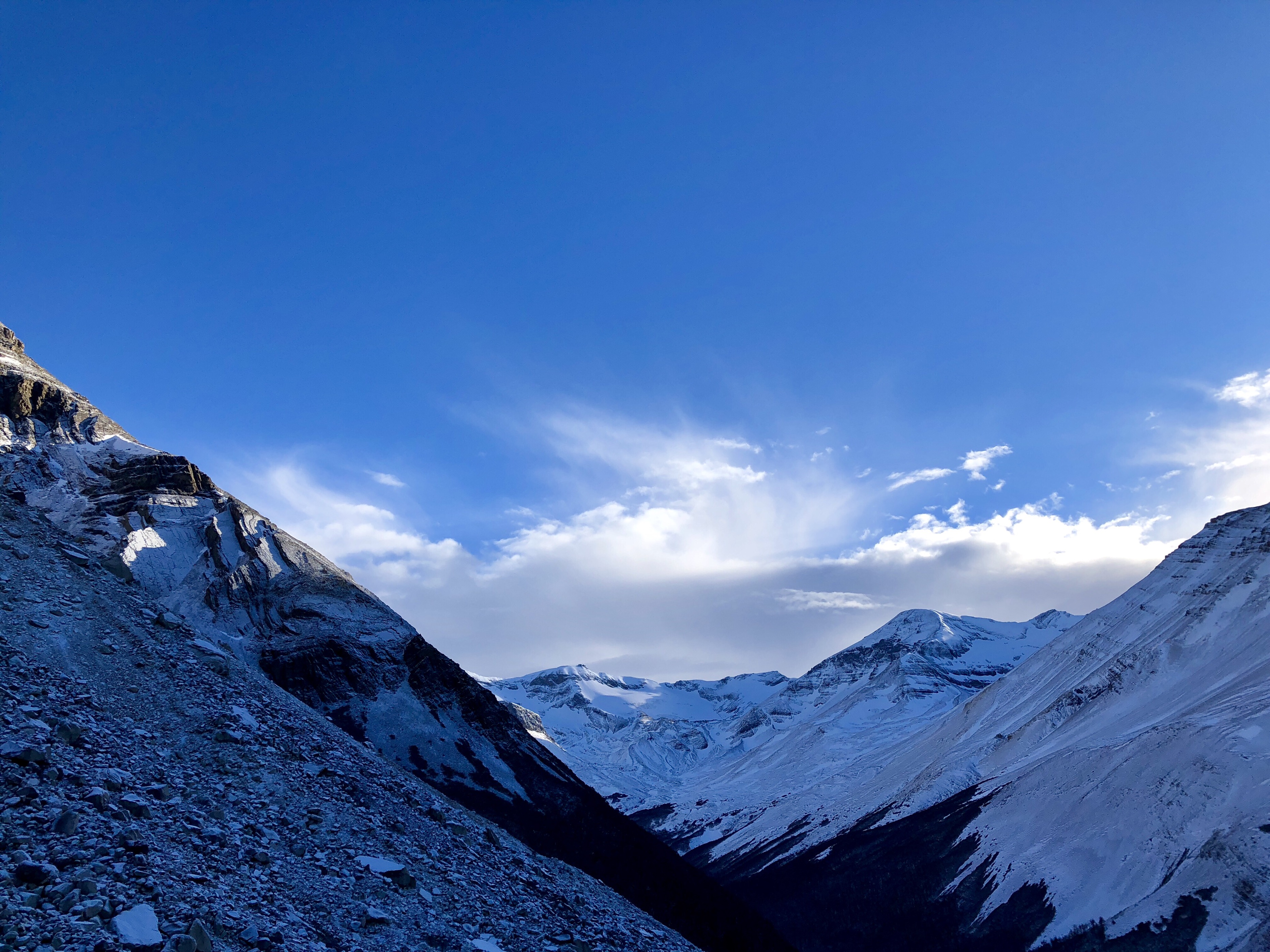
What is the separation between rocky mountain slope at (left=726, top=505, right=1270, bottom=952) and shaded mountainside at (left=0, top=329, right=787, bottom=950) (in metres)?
46.0

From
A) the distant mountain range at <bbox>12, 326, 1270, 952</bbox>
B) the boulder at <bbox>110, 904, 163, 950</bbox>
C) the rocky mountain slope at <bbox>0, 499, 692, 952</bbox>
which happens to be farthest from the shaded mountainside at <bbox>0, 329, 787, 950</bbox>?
the boulder at <bbox>110, 904, 163, 950</bbox>

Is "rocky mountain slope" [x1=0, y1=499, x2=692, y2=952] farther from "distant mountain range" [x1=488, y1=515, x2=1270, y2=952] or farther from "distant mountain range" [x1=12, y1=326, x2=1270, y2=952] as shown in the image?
"distant mountain range" [x1=488, y1=515, x2=1270, y2=952]

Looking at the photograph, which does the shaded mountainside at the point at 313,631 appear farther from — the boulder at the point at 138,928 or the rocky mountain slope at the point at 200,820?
the boulder at the point at 138,928

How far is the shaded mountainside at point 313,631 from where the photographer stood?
55.8m

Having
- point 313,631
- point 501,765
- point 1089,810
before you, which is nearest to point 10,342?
point 313,631

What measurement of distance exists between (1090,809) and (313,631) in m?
98.8

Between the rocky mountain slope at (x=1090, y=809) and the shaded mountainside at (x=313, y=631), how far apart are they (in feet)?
151

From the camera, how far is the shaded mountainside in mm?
55812

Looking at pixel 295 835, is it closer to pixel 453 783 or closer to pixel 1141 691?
pixel 453 783

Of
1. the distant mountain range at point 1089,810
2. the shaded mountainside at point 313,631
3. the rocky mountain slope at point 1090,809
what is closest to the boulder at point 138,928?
the shaded mountainside at point 313,631

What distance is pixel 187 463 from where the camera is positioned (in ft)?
239

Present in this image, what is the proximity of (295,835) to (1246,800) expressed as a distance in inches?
3820

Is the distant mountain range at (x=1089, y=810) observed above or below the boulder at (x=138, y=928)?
below

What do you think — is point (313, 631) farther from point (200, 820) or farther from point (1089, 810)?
point (1089, 810)
